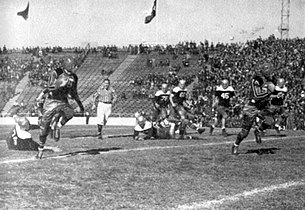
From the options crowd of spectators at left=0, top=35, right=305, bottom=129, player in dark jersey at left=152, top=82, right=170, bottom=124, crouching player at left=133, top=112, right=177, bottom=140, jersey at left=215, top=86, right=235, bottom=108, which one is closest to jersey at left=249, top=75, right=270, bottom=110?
crouching player at left=133, top=112, right=177, bottom=140

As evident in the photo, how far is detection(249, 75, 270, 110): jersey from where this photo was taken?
40.1 feet

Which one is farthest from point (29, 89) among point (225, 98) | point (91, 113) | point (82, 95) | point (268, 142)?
point (268, 142)

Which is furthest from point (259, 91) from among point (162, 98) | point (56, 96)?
point (162, 98)

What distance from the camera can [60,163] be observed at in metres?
10.7

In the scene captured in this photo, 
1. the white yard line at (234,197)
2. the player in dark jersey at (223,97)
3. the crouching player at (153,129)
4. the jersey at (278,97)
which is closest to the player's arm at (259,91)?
the white yard line at (234,197)

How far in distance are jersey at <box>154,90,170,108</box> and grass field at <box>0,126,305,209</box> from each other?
437 centimetres

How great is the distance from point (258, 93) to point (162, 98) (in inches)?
258

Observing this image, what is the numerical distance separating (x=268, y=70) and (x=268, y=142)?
447cm

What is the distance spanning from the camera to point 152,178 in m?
9.27

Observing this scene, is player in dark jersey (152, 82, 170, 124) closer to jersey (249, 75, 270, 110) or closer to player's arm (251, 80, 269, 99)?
jersey (249, 75, 270, 110)

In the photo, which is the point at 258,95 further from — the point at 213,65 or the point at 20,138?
the point at 213,65

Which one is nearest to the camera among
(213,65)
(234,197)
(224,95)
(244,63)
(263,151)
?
(234,197)

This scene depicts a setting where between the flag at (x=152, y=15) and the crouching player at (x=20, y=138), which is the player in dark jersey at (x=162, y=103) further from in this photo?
the flag at (x=152, y=15)

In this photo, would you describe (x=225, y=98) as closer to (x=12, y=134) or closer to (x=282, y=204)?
(x=12, y=134)
